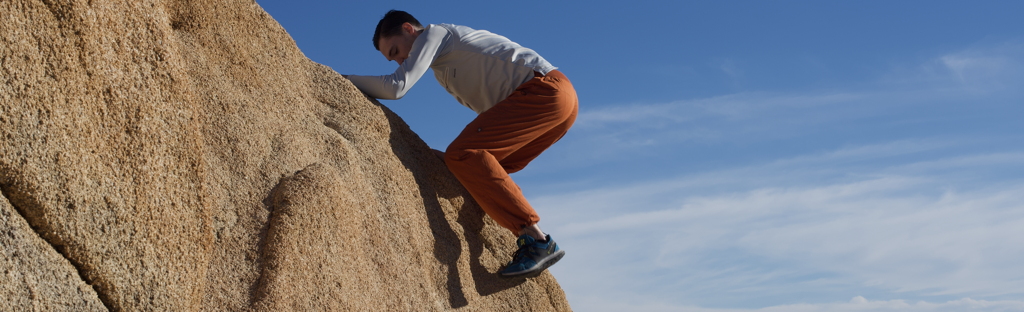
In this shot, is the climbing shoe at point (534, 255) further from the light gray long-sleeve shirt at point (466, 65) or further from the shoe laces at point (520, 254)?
the light gray long-sleeve shirt at point (466, 65)

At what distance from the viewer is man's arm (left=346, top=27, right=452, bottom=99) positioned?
181 inches

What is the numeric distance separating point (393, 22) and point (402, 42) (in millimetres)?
129

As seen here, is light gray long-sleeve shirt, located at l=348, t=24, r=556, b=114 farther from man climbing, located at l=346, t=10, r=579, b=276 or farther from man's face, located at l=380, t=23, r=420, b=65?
man's face, located at l=380, t=23, r=420, b=65

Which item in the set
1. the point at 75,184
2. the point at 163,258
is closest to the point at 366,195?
the point at 163,258

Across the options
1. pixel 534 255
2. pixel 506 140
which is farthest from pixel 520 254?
pixel 506 140

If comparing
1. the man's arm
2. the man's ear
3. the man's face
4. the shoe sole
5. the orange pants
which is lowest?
A: the shoe sole

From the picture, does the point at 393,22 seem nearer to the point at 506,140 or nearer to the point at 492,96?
the point at 492,96

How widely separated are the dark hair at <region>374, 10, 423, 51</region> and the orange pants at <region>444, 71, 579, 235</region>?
2.33ft

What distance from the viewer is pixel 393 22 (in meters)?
4.90

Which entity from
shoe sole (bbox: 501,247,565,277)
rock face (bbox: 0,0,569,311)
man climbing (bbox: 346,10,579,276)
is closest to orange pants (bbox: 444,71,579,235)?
man climbing (bbox: 346,10,579,276)

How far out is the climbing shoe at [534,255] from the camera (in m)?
4.44

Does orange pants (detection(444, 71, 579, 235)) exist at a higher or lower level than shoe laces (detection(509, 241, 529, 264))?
higher

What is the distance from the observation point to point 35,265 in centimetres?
280

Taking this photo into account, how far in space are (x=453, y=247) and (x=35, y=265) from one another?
7.06 ft
